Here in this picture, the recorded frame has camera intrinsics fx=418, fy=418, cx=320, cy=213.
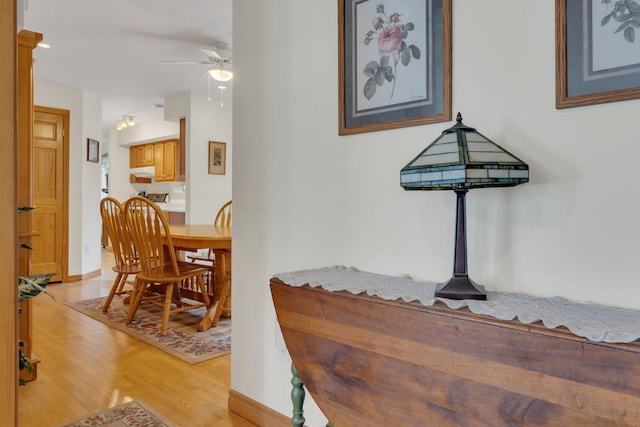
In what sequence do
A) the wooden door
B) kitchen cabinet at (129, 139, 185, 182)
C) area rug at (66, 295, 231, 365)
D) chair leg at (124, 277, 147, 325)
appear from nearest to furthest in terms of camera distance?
area rug at (66, 295, 231, 365) < chair leg at (124, 277, 147, 325) < the wooden door < kitchen cabinet at (129, 139, 185, 182)

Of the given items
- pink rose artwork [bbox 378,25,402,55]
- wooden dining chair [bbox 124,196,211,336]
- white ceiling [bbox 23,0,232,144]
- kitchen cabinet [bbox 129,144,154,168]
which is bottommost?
Result: wooden dining chair [bbox 124,196,211,336]

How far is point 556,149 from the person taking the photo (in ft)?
3.69

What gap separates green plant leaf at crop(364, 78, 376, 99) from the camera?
1.51m

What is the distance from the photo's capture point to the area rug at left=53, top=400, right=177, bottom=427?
1889 mm

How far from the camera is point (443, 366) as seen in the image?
3.22ft

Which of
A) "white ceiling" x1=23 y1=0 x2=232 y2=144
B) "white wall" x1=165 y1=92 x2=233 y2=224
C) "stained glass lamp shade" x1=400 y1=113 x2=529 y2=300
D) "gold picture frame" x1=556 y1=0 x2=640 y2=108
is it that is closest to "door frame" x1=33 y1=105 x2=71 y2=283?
"white ceiling" x1=23 y1=0 x2=232 y2=144

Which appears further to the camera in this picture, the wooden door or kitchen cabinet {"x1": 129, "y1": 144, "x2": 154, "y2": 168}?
kitchen cabinet {"x1": 129, "y1": 144, "x2": 154, "y2": 168}

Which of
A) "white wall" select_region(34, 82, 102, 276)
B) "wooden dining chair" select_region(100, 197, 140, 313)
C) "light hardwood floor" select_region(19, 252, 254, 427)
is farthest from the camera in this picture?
"white wall" select_region(34, 82, 102, 276)

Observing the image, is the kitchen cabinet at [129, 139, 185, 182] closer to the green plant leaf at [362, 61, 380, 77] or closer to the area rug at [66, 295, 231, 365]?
the area rug at [66, 295, 231, 365]

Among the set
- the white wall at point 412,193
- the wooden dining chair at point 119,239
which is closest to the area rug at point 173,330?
the wooden dining chair at point 119,239

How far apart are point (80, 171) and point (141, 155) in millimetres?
2601

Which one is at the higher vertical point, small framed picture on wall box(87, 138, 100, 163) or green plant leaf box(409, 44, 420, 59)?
small framed picture on wall box(87, 138, 100, 163)

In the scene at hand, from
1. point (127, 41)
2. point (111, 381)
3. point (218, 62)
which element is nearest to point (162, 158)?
point (127, 41)

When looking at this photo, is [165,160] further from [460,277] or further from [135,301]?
[460,277]
